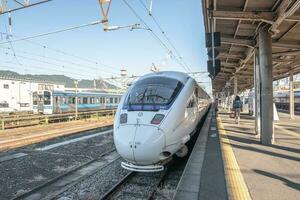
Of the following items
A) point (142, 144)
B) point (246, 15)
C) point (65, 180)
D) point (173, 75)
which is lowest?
point (65, 180)

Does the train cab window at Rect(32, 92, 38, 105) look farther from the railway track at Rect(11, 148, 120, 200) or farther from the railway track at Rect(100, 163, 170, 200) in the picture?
the railway track at Rect(100, 163, 170, 200)

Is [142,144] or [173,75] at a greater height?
[173,75]

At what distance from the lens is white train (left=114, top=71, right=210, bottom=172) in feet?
22.3

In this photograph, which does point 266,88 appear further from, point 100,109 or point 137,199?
point 100,109

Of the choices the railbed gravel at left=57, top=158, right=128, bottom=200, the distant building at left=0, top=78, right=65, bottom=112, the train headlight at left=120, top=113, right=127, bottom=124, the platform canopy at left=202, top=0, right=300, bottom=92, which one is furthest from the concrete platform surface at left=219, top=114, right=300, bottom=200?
the distant building at left=0, top=78, right=65, bottom=112

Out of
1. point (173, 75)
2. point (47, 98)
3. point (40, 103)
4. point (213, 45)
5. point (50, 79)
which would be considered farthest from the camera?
point (50, 79)

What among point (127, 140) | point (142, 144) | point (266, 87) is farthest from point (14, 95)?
point (142, 144)

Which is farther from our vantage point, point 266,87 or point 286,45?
point 286,45

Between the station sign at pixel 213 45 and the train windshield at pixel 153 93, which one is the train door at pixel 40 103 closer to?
the train windshield at pixel 153 93

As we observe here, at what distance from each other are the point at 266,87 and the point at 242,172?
4757 millimetres

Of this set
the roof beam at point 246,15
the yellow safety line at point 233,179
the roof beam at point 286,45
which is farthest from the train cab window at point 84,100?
the yellow safety line at point 233,179

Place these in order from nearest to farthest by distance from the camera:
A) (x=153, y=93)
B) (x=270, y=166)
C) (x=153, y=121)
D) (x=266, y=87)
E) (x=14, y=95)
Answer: (x=153, y=121) → (x=270, y=166) → (x=153, y=93) → (x=266, y=87) → (x=14, y=95)

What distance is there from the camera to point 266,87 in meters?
10.6

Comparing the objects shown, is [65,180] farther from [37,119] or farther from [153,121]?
[37,119]
